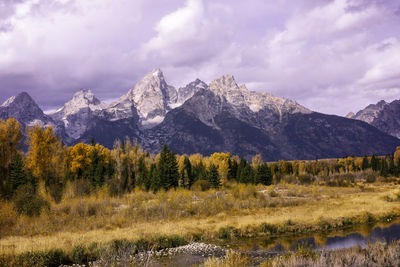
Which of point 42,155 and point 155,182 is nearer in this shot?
point 42,155

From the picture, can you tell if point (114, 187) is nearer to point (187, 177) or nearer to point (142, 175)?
point (142, 175)

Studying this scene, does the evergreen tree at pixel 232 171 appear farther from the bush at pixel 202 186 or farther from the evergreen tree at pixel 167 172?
the evergreen tree at pixel 167 172

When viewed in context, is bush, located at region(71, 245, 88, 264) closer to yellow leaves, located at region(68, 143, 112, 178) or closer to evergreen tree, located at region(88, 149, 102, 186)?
evergreen tree, located at region(88, 149, 102, 186)

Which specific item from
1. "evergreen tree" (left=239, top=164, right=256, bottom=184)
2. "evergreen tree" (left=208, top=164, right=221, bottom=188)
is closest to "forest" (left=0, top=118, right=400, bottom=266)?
"evergreen tree" (left=208, top=164, right=221, bottom=188)

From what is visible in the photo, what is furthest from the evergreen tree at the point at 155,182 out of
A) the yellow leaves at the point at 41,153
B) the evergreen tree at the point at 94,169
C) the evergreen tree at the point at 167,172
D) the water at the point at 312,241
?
the water at the point at 312,241

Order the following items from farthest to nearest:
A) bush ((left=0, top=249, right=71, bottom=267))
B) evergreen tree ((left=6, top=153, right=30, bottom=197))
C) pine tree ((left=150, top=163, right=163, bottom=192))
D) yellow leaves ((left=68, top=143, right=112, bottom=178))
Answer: yellow leaves ((left=68, top=143, right=112, bottom=178)), pine tree ((left=150, top=163, right=163, bottom=192)), evergreen tree ((left=6, top=153, right=30, bottom=197)), bush ((left=0, top=249, right=71, bottom=267))

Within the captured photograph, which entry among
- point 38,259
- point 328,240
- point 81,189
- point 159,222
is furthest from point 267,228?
point 81,189

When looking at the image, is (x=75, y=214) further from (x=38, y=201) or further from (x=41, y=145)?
(x=41, y=145)

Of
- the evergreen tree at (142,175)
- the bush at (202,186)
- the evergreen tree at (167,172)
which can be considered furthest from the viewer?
the bush at (202,186)

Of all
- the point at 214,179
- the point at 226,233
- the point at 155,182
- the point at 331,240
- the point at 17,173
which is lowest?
the point at 331,240

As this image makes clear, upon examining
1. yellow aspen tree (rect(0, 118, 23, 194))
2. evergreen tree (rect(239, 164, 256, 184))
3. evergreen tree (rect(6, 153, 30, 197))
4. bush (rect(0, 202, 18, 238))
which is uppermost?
yellow aspen tree (rect(0, 118, 23, 194))

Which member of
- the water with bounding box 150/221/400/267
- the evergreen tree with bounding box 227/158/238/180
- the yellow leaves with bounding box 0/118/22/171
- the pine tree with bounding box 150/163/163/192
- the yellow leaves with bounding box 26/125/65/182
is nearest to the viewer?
the water with bounding box 150/221/400/267

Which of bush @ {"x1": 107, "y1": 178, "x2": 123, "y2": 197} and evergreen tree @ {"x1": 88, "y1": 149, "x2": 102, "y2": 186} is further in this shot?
evergreen tree @ {"x1": 88, "y1": 149, "x2": 102, "y2": 186}

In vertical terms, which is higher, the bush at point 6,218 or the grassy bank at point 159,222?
the bush at point 6,218
